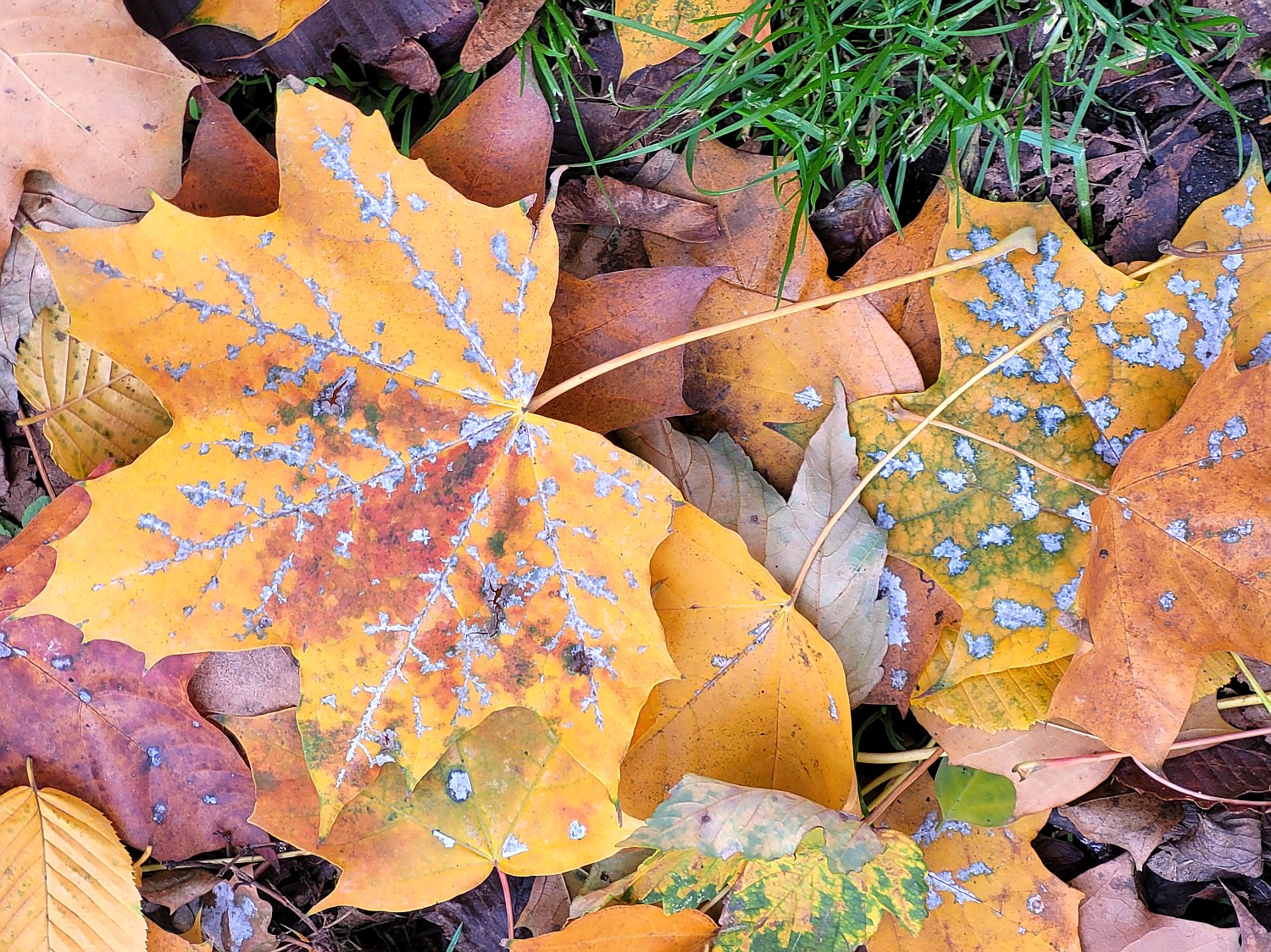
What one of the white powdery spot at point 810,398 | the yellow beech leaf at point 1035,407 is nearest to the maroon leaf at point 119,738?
the white powdery spot at point 810,398

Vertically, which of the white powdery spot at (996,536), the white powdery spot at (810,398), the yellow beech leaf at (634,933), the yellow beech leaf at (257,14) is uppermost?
the yellow beech leaf at (257,14)

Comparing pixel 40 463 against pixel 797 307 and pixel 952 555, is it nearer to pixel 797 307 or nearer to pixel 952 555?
pixel 797 307

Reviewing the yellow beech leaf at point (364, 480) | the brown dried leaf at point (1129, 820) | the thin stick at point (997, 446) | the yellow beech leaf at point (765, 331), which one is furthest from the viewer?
the brown dried leaf at point (1129, 820)

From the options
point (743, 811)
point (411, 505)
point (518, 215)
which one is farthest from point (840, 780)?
point (518, 215)

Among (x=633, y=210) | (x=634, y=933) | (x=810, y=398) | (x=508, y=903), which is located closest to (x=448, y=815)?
(x=508, y=903)

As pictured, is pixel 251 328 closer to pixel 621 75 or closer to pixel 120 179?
pixel 120 179

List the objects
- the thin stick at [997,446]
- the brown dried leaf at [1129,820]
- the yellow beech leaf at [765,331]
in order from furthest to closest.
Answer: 1. the brown dried leaf at [1129,820]
2. the yellow beech leaf at [765,331]
3. the thin stick at [997,446]

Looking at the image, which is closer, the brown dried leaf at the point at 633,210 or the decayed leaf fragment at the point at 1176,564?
the decayed leaf fragment at the point at 1176,564

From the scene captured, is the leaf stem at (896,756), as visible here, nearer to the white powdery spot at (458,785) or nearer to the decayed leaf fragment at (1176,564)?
the decayed leaf fragment at (1176,564)
